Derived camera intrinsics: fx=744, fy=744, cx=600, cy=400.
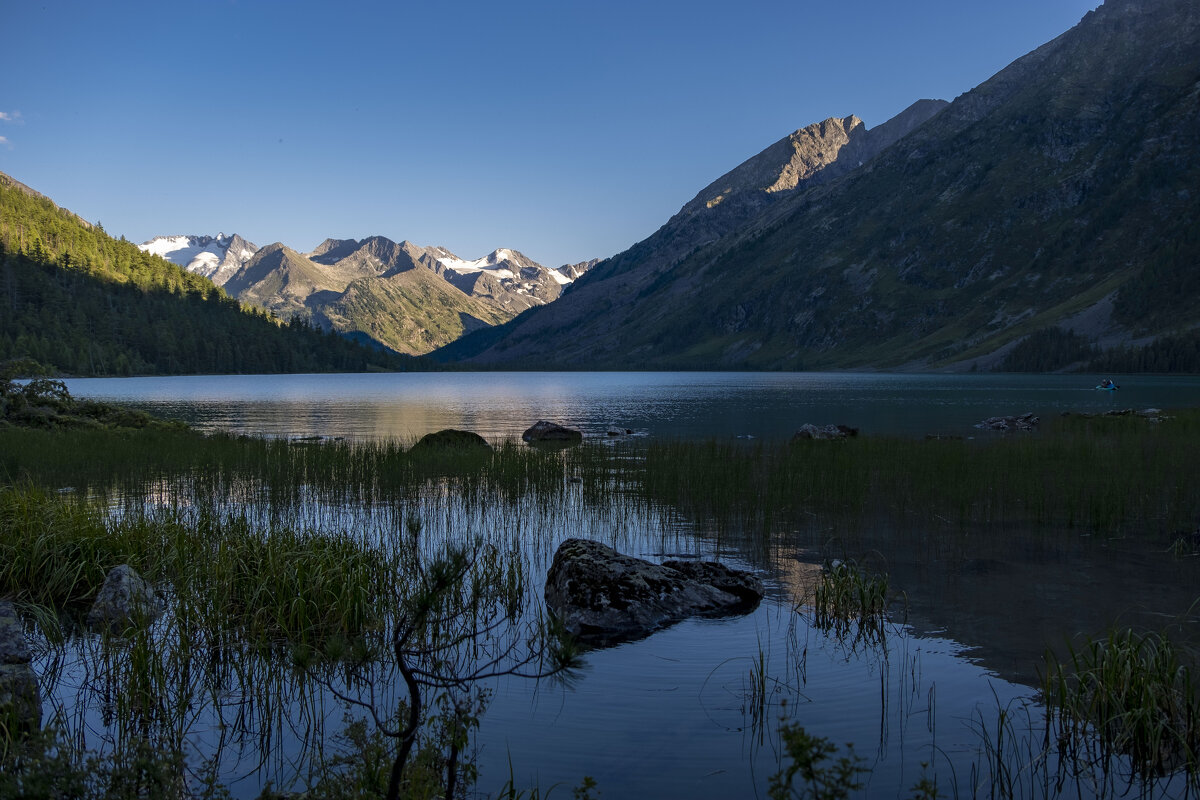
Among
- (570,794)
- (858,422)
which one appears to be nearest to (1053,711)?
(570,794)

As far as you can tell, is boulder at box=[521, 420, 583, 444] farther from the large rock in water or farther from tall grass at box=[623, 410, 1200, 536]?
the large rock in water

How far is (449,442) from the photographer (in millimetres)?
32281

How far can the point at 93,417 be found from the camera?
36250mm

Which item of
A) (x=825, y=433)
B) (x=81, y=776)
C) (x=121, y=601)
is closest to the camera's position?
(x=81, y=776)

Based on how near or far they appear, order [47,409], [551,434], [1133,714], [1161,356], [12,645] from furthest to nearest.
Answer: [1161,356] < [551,434] < [47,409] < [12,645] < [1133,714]

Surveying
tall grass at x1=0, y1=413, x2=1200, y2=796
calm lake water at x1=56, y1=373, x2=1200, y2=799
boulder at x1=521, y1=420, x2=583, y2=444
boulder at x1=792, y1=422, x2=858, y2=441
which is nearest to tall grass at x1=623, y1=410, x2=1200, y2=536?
tall grass at x1=0, y1=413, x2=1200, y2=796

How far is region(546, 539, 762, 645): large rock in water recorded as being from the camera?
11.1 m

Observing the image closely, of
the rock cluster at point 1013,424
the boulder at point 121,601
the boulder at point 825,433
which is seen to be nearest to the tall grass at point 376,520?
the boulder at point 121,601

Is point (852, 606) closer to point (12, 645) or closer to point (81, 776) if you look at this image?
point (81, 776)

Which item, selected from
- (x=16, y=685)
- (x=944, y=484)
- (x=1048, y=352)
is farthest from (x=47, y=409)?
(x=1048, y=352)

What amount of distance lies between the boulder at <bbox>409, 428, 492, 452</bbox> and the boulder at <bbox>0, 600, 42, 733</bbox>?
813 inches

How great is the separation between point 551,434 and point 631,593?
29259 mm

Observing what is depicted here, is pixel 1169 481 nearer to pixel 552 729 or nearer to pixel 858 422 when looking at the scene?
pixel 552 729

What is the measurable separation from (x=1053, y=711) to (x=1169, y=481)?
16303 millimetres
